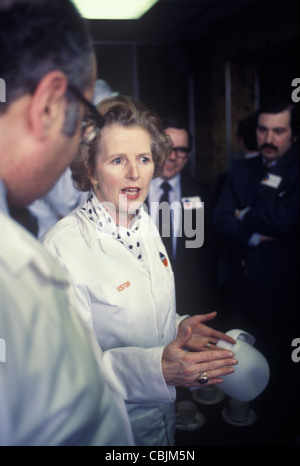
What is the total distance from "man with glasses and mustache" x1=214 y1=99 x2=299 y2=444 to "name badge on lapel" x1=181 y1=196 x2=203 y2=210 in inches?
15.6

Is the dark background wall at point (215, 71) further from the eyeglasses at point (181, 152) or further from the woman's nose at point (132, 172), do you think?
the woman's nose at point (132, 172)

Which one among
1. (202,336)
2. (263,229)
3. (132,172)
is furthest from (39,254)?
(263,229)

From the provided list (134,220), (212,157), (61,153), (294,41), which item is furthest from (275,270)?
(212,157)

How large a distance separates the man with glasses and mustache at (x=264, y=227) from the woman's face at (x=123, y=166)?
0.67m

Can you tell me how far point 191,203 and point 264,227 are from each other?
2.34ft

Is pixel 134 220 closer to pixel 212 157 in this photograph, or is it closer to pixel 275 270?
pixel 275 270

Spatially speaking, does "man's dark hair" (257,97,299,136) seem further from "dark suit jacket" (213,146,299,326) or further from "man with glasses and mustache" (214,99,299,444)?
"dark suit jacket" (213,146,299,326)

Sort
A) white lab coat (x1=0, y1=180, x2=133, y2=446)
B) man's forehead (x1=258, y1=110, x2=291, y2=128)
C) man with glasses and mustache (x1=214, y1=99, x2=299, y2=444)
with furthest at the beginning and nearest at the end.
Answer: man's forehead (x1=258, y1=110, x2=291, y2=128), man with glasses and mustache (x1=214, y1=99, x2=299, y2=444), white lab coat (x1=0, y1=180, x2=133, y2=446)

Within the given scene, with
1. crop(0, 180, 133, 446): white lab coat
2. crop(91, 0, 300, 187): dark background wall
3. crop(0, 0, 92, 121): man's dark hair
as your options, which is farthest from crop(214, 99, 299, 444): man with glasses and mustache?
crop(91, 0, 300, 187): dark background wall

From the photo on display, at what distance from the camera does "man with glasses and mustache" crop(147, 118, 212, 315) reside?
37.6 inches

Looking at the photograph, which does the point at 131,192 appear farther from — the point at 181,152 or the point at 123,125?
the point at 181,152

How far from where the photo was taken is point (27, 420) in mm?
417

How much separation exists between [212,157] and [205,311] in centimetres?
339

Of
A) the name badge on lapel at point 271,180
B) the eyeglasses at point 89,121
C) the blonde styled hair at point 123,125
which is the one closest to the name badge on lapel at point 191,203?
the blonde styled hair at point 123,125
